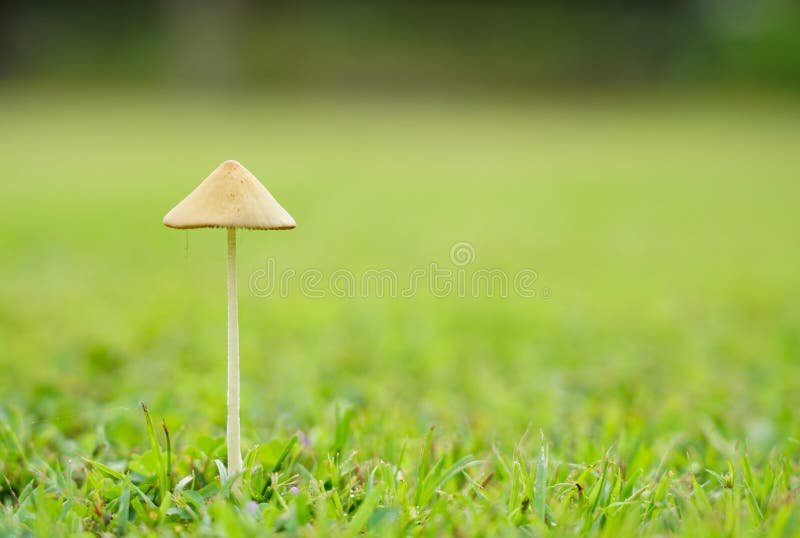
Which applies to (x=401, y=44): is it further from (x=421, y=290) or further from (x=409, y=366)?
(x=409, y=366)

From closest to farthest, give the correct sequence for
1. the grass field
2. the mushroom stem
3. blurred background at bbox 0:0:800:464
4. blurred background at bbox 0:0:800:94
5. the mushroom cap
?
the mushroom cap < the mushroom stem < the grass field < blurred background at bbox 0:0:800:464 < blurred background at bbox 0:0:800:94

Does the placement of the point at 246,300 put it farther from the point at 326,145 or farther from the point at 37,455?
the point at 326,145

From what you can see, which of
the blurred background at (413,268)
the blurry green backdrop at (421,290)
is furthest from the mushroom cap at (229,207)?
the blurry green backdrop at (421,290)

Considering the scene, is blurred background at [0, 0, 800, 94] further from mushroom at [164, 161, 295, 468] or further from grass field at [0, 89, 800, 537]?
mushroom at [164, 161, 295, 468]

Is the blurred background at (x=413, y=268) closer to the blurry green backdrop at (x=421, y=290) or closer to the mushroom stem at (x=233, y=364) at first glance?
the blurry green backdrop at (x=421, y=290)

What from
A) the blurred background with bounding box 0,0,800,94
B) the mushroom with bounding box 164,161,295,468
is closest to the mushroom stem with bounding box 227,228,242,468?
the mushroom with bounding box 164,161,295,468
